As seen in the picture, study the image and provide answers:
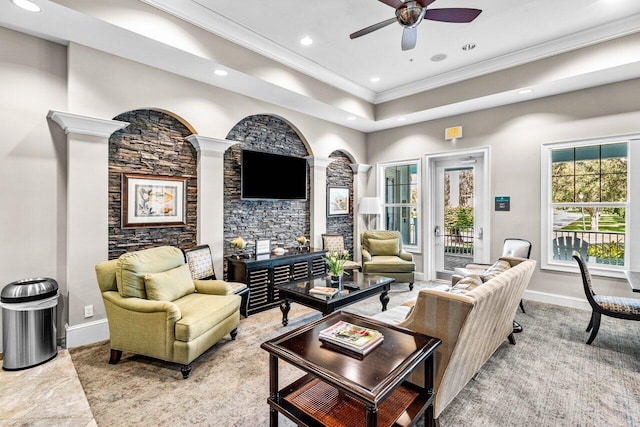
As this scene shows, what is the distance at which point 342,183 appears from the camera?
6332mm

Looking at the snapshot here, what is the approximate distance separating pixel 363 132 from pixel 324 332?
5.39m

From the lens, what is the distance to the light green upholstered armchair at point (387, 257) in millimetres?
5242

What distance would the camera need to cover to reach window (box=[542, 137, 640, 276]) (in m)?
4.11

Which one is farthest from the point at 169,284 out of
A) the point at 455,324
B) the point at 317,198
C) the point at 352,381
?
the point at 317,198

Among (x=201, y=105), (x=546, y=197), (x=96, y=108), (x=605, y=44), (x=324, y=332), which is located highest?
(x=605, y=44)

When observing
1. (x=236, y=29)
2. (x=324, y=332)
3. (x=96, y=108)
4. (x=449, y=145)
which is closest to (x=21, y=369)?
(x=96, y=108)

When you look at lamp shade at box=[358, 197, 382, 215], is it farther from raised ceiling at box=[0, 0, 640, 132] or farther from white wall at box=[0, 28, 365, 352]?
white wall at box=[0, 28, 365, 352]

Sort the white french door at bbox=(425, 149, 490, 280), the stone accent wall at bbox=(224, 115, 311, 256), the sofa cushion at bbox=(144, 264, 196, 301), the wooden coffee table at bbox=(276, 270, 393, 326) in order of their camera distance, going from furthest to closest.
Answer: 1. the white french door at bbox=(425, 149, 490, 280)
2. the stone accent wall at bbox=(224, 115, 311, 256)
3. the wooden coffee table at bbox=(276, 270, 393, 326)
4. the sofa cushion at bbox=(144, 264, 196, 301)

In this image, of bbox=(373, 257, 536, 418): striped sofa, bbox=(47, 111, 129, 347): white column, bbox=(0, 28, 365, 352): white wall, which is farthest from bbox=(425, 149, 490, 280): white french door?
bbox=(47, 111, 129, 347): white column

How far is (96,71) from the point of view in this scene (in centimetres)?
319

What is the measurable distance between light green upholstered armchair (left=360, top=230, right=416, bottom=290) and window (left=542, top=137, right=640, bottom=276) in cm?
199

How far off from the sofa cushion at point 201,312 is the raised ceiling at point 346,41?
8.42 ft

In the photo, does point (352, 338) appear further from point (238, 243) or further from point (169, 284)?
point (238, 243)

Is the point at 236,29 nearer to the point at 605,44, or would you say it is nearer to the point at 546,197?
the point at 605,44
